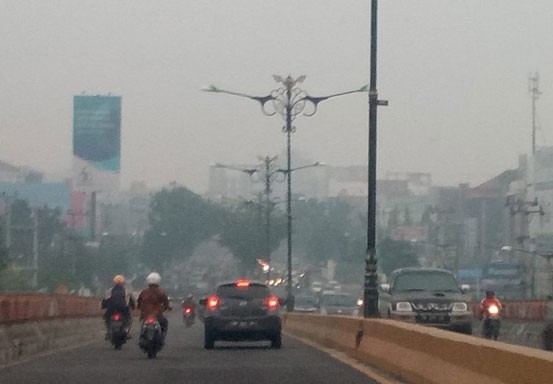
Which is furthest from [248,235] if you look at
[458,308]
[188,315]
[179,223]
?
[458,308]

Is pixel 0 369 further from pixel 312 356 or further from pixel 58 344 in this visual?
pixel 58 344

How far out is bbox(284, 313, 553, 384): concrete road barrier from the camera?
12234mm

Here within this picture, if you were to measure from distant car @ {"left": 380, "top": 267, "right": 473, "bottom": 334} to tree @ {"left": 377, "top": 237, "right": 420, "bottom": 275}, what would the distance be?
187 ft

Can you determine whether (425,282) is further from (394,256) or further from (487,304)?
(394,256)

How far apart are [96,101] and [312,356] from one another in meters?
86.6

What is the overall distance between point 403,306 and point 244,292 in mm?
3869

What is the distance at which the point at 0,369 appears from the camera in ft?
73.7

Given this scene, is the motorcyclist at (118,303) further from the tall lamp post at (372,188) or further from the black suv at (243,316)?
the tall lamp post at (372,188)

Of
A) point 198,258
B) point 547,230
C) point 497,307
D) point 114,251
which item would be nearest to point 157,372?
point 497,307

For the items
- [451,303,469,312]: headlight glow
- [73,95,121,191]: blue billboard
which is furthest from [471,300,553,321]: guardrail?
[73,95,121,191]: blue billboard

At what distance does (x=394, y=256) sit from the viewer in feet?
316

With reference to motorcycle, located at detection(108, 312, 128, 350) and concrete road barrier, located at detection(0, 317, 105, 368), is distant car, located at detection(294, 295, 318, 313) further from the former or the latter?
motorcycle, located at detection(108, 312, 128, 350)

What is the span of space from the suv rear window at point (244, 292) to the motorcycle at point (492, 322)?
6874 millimetres

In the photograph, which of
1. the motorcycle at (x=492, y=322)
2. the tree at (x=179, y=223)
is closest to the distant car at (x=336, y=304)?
the motorcycle at (x=492, y=322)
